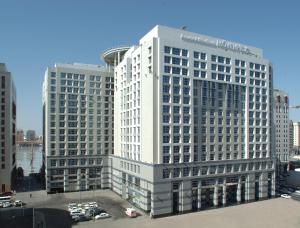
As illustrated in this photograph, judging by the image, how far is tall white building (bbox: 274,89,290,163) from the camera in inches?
5453

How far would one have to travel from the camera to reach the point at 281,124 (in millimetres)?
140625

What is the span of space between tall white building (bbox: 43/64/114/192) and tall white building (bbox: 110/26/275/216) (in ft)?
28.4

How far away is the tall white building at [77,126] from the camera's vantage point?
84375 mm

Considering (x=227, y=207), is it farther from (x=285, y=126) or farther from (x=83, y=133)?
(x=285, y=126)

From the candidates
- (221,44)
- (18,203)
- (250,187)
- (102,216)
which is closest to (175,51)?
(221,44)

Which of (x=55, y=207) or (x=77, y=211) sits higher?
(x=77, y=211)

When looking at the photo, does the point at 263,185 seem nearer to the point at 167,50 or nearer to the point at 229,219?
the point at 229,219

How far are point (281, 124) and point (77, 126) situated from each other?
101 m

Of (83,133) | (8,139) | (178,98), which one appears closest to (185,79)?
(178,98)

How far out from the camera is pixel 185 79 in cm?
6606

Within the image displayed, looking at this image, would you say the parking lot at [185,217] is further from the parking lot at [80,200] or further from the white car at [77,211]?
the white car at [77,211]

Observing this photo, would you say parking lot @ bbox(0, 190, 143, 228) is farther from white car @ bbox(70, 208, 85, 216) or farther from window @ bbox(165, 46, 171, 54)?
window @ bbox(165, 46, 171, 54)

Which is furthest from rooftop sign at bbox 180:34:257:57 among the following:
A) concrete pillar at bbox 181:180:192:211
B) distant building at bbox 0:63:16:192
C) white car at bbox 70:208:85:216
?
distant building at bbox 0:63:16:192

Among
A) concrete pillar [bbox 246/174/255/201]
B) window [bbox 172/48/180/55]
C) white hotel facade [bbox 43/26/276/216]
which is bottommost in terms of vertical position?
concrete pillar [bbox 246/174/255/201]
